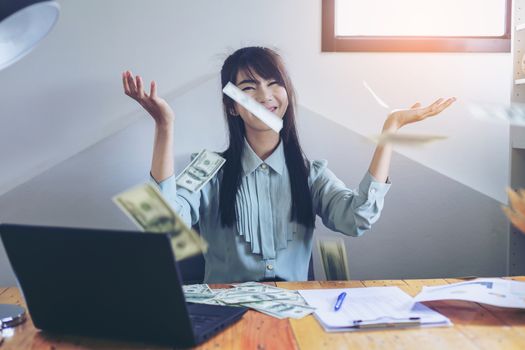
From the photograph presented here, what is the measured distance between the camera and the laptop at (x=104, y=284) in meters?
0.89

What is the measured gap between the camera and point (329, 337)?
1.03m

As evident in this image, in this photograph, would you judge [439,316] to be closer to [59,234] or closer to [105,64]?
[59,234]

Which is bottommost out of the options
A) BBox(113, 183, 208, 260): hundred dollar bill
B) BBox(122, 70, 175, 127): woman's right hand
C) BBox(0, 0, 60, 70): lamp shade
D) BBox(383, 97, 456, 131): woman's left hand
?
BBox(113, 183, 208, 260): hundred dollar bill

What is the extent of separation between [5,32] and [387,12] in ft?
4.82

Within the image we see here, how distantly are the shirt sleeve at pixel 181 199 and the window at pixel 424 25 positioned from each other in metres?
0.89

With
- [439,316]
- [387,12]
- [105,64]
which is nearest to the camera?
[439,316]

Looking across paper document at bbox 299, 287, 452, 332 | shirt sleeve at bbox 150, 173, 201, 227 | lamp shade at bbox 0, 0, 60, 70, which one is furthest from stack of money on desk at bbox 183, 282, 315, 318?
lamp shade at bbox 0, 0, 60, 70

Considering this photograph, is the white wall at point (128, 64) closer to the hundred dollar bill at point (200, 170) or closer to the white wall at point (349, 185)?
the white wall at point (349, 185)

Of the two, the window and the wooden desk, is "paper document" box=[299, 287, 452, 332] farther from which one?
the window

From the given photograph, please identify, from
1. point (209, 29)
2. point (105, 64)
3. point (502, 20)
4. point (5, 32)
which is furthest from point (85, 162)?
point (502, 20)

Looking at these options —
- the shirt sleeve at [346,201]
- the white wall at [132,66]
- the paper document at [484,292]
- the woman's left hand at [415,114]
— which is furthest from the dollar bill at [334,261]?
the white wall at [132,66]

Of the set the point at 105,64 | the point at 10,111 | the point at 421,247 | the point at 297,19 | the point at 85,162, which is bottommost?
the point at 421,247

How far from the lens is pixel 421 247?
2346 mm

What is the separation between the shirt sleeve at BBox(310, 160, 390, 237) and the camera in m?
1.60
